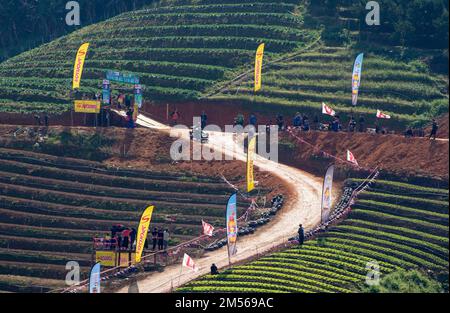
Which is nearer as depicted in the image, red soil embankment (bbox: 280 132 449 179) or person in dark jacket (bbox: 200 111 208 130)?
red soil embankment (bbox: 280 132 449 179)

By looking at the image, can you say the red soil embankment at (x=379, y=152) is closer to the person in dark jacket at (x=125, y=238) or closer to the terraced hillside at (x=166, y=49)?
the terraced hillside at (x=166, y=49)

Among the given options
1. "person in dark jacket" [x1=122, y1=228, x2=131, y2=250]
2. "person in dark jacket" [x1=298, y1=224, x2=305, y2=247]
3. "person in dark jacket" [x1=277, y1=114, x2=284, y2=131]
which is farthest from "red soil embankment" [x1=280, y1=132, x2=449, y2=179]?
"person in dark jacket" [x1=122, y1=228, x2=131, y2=250]

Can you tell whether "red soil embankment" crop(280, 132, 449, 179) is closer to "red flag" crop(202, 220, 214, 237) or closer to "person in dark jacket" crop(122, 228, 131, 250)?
"red flag" crop(202, 220, 214, 237)

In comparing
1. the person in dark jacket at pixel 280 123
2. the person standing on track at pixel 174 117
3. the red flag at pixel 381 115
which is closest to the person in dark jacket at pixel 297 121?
the person in dark jacket at pixel 280 123

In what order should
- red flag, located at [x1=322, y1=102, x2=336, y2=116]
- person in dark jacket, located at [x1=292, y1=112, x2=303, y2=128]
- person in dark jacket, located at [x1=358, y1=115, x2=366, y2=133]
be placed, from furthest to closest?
person in dark jacket, located at [x1=292, y1=112, x2=303, y2=128], person in dark jacket, located at [x1=358, y1=115, x2=366, y2=133], red flag, located at [x1=322, y1=102, x2=336, y2=116]

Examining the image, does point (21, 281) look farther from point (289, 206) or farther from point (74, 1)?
point (74, 1)

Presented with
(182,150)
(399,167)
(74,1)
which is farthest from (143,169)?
(74,1)
